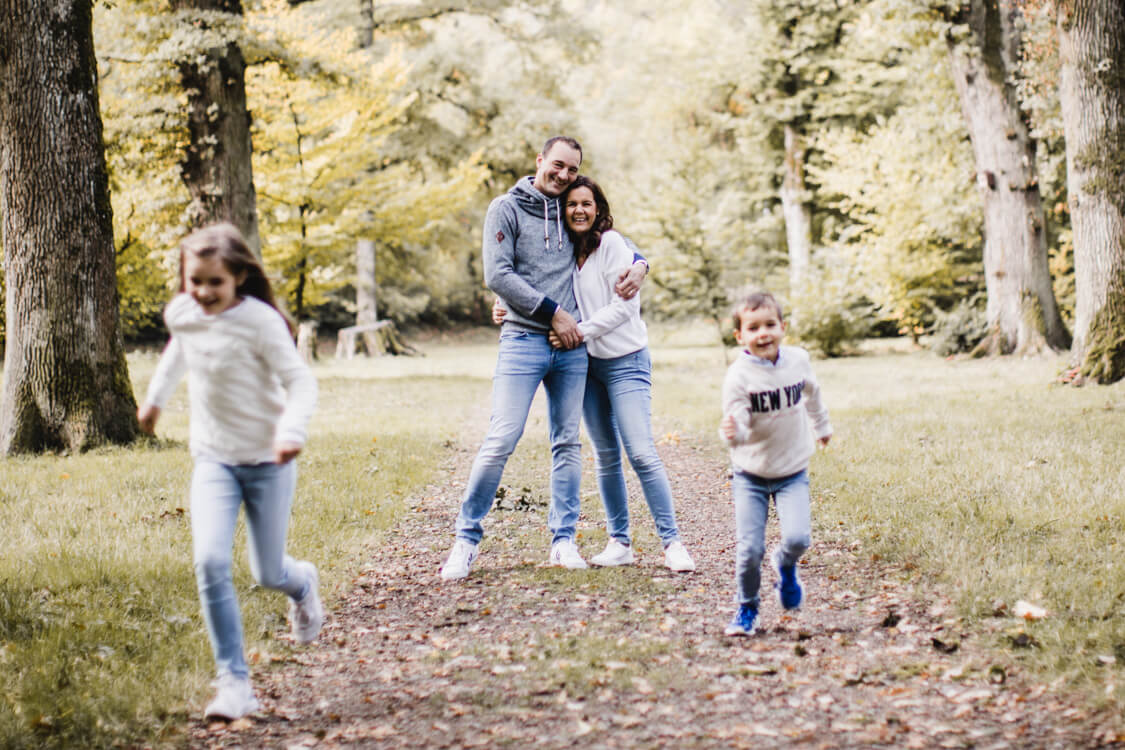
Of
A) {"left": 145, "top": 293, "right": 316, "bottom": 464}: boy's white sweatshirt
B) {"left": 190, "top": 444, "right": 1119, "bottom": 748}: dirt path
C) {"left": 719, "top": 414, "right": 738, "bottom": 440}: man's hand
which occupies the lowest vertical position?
{"left": 190, "top": 444, "right": 1119, "bottom": 748}: dirt path

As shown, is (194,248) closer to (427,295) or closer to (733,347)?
(733,347)

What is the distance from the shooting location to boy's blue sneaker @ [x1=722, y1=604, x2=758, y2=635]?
432cm

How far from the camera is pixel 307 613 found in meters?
4.10

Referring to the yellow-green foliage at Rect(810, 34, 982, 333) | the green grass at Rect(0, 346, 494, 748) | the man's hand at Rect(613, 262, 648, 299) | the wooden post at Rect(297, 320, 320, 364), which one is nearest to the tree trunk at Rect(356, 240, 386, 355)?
the wooden post at Rect(297, 320, 320, 364)

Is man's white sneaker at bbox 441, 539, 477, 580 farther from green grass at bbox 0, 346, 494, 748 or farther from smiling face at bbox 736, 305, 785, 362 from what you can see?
smiling face at bbox 736, 305, 785, 362

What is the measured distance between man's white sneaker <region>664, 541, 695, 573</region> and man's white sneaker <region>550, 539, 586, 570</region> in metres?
0.49

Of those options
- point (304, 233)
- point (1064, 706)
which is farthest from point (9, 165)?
point (304, 233)

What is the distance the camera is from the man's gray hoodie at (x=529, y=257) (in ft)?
16.7

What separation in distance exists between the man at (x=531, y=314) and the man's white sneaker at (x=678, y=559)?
2.60ft

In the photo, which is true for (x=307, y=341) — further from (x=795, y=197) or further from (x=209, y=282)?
(x=209, y=282)

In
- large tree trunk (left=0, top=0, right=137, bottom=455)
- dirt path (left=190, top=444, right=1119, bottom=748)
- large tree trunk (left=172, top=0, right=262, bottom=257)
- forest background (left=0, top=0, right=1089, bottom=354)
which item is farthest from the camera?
forest background (left=0, top=0, right=1089, bottom=354)

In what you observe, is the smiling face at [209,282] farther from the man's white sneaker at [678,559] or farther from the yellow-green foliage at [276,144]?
the yellow-green foliage at [276,144]

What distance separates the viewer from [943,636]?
14.0 ft

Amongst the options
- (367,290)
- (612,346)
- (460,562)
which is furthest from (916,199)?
(460,562)
